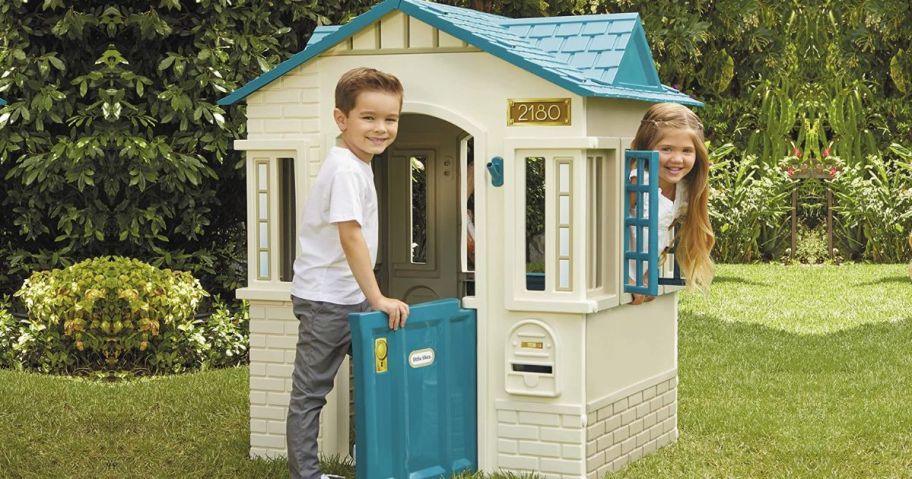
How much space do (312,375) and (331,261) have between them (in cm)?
47

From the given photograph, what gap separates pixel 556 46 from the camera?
18.6ft

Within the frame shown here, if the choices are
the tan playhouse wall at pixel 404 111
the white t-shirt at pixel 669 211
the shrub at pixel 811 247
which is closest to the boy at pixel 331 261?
the tan playhouse wall at pixel 404 111

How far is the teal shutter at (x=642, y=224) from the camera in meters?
5.31

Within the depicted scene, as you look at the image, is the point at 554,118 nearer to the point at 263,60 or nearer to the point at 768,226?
the point at 263,60

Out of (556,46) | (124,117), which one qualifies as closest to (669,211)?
(556,46)

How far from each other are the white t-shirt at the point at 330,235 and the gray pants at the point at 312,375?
0.05m

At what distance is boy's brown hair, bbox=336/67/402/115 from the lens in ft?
16.1

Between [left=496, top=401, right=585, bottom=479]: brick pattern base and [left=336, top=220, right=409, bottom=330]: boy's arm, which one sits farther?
[left=496, top=401, right=585, bottom=479]: brick pattern base

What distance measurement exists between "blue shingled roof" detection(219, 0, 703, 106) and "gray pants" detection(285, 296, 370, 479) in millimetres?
1189

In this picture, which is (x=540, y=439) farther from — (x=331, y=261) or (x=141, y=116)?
(x=141, y=116)

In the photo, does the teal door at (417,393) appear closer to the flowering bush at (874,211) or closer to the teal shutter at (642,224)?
the teal shutter at (642,224)

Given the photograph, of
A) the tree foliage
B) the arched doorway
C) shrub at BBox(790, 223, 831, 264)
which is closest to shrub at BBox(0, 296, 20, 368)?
the tree foliage

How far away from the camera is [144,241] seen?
9.79 meters

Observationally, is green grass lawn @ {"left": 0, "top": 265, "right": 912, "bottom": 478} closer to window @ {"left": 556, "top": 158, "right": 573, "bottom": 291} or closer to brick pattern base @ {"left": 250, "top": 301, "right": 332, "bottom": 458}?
brick pattern base @ {"left": 250, "top": 301, "right": 332, "bottom": 458}
